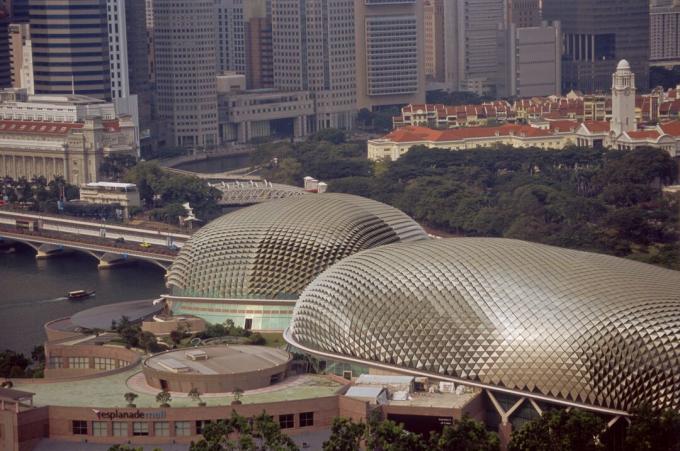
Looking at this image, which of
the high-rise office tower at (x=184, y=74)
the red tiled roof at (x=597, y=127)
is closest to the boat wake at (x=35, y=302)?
the red tiled roof at (x=597, y=127)

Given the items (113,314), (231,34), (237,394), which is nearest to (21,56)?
(231,34)

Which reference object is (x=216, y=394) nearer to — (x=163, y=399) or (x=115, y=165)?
(x=163, y=399)

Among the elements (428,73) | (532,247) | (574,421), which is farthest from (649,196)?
(428,73)

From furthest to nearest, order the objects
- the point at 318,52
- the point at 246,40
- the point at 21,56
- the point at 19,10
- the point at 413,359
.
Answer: the point at 246,40, the point at 318,52, the point at 19,10, the point at 21,56, the point at 413,359

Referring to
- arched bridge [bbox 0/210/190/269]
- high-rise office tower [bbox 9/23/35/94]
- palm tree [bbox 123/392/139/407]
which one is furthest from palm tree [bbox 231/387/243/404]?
high-rise office tower [bbox 9/23/35/94]

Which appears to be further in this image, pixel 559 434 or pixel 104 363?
pixel 104 363

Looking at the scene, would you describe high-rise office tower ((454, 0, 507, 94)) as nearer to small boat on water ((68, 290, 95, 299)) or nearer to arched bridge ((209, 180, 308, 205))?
arched bridge ((209, 180, 308, 205))
